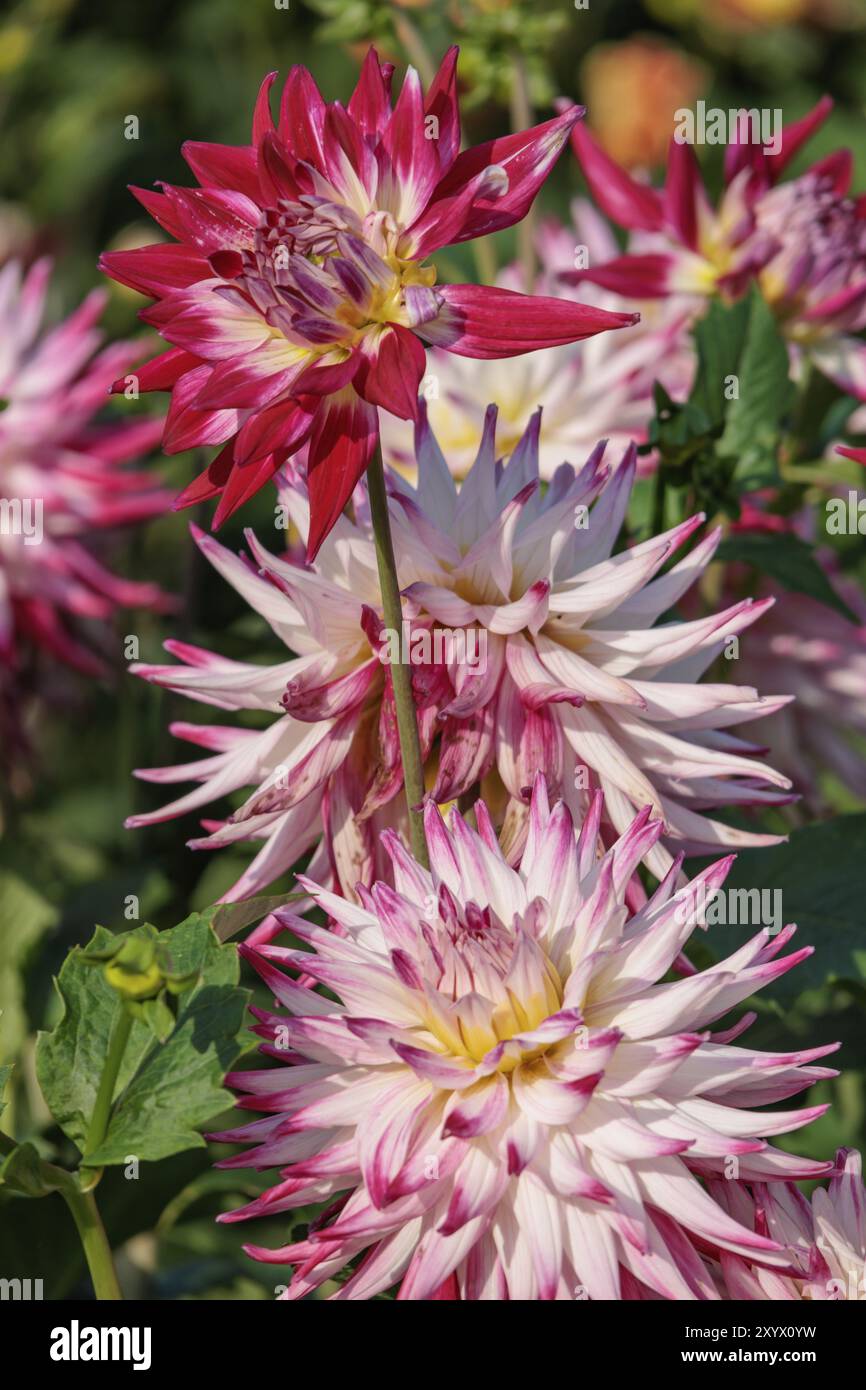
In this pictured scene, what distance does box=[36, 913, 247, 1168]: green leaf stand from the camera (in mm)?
409

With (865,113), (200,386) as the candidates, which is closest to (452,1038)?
(200,386)

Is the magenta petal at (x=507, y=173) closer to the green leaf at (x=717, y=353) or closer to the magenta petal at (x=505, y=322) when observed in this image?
the magenta petal at (x=505, y=322)

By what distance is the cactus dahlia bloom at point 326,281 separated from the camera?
0.40m

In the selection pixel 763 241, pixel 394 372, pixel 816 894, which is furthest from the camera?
pixel 763 241

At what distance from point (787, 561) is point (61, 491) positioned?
0.43m

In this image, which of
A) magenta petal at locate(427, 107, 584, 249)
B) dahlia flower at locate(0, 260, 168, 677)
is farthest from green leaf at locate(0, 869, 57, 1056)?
magenta petal at locate(427, 107, 584, 249)

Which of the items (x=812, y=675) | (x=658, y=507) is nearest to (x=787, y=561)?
(x=658, y=507)

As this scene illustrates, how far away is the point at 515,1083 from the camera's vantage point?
40 cm

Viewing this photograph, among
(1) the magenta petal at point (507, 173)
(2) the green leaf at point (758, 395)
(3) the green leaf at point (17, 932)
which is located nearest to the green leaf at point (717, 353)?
(2) the green leaf at point (758, 395)

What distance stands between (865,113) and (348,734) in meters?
1.70

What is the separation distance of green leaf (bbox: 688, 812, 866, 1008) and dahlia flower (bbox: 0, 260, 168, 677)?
414 mm

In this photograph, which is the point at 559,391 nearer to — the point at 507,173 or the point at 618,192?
Result: the point at 618,192

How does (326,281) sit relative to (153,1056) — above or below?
above

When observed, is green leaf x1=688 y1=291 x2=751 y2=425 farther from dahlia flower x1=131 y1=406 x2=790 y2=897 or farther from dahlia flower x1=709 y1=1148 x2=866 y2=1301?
dahlia flower x1=709 y1=1148 x2=866 y2=1301
